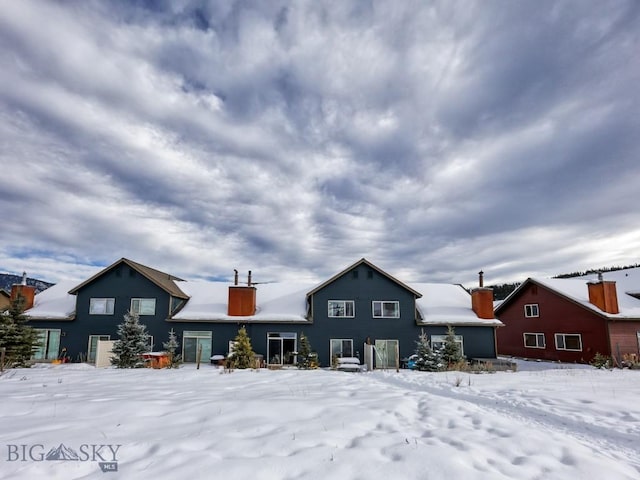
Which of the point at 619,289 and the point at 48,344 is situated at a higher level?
the point at 619,289

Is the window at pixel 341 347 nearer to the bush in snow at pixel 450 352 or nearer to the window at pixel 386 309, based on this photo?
the window at pixel 386 309

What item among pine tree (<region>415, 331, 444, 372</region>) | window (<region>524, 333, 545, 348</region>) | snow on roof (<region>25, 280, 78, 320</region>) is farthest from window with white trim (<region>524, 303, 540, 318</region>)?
snow on roof (<region>25, 280, 78, 320</region>)

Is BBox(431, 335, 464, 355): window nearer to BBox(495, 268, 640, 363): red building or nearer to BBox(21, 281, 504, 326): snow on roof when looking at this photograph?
BBox(21, 281, 504, 326): snow on roof

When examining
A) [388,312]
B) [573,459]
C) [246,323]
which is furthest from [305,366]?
[573,459]

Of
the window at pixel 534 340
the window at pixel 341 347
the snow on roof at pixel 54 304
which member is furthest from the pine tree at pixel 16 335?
the window at pixel 534 340

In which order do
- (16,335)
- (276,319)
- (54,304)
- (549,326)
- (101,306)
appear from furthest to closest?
(549,326) < (54,304) < (101,306) < (276,319) < (16,335)

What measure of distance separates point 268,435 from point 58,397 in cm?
529

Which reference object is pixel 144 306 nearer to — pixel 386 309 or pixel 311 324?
pixel 311 324

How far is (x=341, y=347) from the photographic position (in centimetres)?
2572

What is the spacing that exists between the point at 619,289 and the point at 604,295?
637cm

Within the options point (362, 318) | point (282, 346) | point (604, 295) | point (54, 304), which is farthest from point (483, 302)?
point (54, 304)

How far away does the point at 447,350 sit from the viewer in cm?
2267

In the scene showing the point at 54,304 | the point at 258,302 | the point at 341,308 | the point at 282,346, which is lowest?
the point at 282,346

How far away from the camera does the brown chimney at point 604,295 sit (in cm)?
2603
